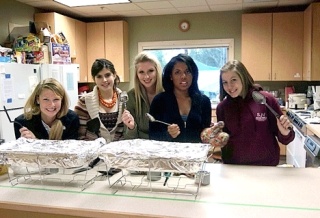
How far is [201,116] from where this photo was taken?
1885 mm

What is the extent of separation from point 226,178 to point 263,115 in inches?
23.0

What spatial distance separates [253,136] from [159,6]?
338cm

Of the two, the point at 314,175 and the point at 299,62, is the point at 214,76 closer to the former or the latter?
the point at 299,62

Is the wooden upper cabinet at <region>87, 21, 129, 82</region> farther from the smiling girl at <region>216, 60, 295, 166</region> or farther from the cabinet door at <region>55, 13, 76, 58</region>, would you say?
the smiling girl at <region>216, 60, 295, 166</region>

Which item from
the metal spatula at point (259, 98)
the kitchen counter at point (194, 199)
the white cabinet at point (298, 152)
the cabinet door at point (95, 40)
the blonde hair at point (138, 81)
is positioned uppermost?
the cabinet door at point (95, 40)

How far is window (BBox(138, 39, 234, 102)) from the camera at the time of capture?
5234 millimetres

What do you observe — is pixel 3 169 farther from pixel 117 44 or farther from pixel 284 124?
pixel 117 44

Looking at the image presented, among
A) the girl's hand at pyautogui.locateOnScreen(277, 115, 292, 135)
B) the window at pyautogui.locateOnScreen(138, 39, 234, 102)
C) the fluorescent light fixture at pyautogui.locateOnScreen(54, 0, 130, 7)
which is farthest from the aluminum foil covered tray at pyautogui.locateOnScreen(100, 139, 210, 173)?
the window at pyautogui.locateOnScreen(138, 39, 234, 102)

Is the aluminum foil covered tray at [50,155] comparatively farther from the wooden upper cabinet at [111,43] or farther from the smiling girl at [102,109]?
the wooden upper cabinet at [111,43]

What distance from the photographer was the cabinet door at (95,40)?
5.32 meters

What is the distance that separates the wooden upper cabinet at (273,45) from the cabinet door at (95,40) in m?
2.29

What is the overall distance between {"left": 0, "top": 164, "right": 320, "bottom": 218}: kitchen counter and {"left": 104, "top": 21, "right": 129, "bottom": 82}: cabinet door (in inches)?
162

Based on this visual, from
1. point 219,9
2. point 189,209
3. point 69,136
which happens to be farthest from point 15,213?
point 219,9

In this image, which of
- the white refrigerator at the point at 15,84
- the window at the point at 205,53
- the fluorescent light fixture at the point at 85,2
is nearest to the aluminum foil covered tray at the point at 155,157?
the white refrigerator at the point at 15,84
